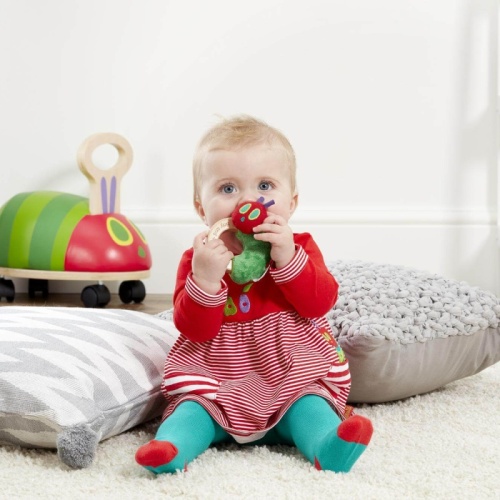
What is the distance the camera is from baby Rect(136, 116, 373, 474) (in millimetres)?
844

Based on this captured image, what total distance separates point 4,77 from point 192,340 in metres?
1.79

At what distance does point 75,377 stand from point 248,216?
26cm

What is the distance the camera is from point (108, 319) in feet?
3.32

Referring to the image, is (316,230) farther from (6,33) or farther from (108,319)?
(108,319)

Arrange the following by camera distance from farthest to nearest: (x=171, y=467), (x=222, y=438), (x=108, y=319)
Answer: (x=108, y=319), (x=222, y=438), (x=171, y=467)

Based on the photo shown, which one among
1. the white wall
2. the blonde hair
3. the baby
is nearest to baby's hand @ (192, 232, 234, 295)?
the baby

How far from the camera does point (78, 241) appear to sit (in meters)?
2.08

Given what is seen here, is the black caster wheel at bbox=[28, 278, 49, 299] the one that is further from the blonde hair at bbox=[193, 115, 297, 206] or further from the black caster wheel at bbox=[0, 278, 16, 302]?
the blonde hair at bbox=[193, 115, 297, 206]

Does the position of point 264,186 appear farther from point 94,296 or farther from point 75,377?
point 94,296

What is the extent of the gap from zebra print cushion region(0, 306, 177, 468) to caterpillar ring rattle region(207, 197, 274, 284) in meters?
0.17

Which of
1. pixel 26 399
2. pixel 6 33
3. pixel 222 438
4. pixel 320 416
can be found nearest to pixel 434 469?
pixel 320 416

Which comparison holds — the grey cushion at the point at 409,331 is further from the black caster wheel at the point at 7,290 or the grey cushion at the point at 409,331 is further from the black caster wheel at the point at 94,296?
the black caster wheel at the point at 7,290

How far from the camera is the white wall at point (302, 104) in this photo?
8.01 ft

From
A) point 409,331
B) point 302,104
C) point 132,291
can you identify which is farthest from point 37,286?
point 409,331
